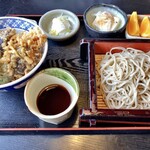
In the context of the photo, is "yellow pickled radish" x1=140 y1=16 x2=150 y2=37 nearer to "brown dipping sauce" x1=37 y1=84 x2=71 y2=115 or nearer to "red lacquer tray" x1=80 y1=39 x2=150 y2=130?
"red lacquer tray" x1=80 y1=39 x2=150 y2=130

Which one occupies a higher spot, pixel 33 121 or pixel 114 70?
pixel 114 70

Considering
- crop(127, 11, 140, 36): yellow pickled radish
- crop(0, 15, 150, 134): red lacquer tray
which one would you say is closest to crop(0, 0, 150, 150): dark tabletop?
crop(0, 15, 150, 134): red lacquer tray

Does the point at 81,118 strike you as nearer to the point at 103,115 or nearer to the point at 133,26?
the point at 103,115

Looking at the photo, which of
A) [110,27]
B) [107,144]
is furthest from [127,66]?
[107,144]

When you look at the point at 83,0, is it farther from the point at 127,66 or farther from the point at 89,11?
the point at 127,66

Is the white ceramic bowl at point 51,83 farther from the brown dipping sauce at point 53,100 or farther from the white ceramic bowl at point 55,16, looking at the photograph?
the white ceramic bowl at point 55,16
